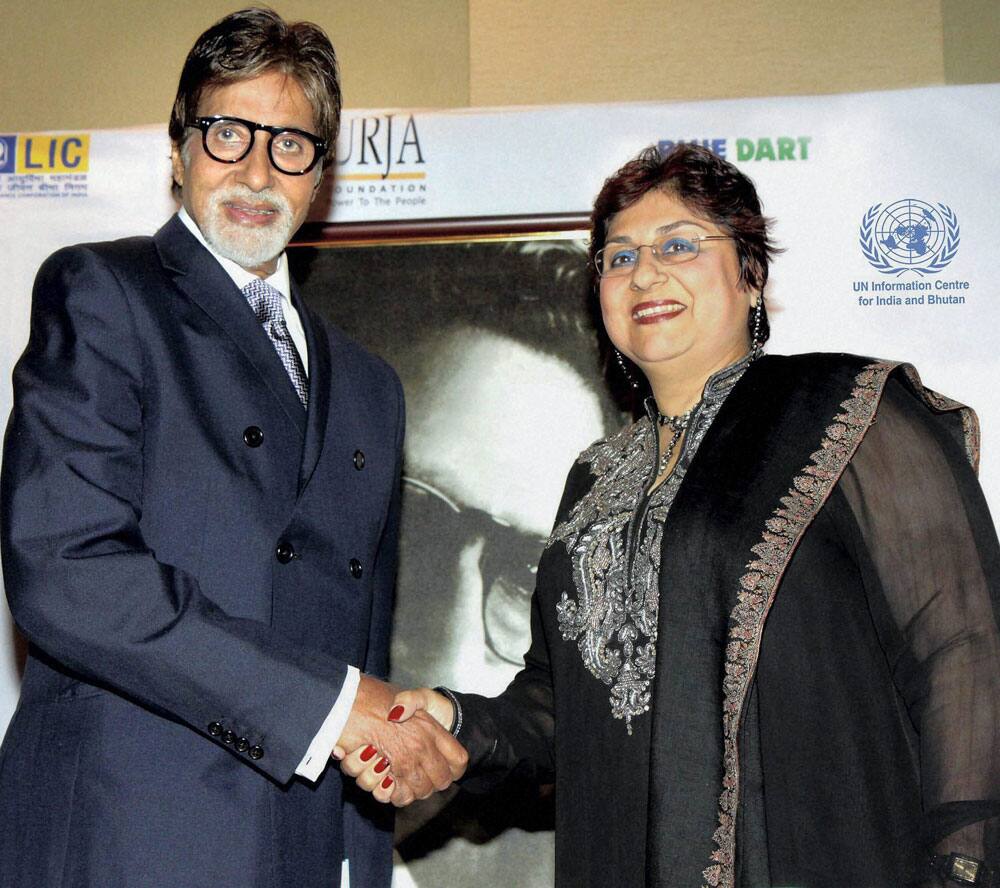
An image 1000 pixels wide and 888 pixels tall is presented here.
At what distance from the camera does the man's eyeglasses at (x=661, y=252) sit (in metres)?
2.44

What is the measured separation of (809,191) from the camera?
328 cm

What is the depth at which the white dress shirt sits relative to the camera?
79.0 inches

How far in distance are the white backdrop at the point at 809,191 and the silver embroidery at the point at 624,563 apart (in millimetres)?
896

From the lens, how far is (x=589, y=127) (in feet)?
11.0

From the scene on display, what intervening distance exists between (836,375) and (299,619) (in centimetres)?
104

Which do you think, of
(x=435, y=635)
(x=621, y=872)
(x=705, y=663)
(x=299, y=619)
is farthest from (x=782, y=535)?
(x=435, y=635)

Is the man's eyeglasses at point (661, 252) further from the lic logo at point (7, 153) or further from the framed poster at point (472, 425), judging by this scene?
the lic logo at point (7, 153)

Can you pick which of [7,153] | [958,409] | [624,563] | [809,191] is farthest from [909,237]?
[7,153]

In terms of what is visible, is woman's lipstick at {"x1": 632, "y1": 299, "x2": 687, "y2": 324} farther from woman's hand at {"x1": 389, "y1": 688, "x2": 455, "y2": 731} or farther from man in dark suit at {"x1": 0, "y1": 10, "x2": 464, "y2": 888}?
woman's hand at {"x1": 389, "y1": 688, "x2": 455, "y2": 731}

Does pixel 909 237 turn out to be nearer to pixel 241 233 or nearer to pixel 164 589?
pixel 241 233

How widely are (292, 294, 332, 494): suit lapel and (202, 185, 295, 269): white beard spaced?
0.15 metres

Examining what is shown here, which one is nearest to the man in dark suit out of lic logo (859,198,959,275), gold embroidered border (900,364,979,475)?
gold embroidered border (900,364,979,475)

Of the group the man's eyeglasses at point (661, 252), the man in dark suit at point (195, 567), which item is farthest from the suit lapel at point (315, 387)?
the man's eyeglasses at point (661, 252)

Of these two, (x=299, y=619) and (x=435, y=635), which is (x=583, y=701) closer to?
(x=299, y=619)
